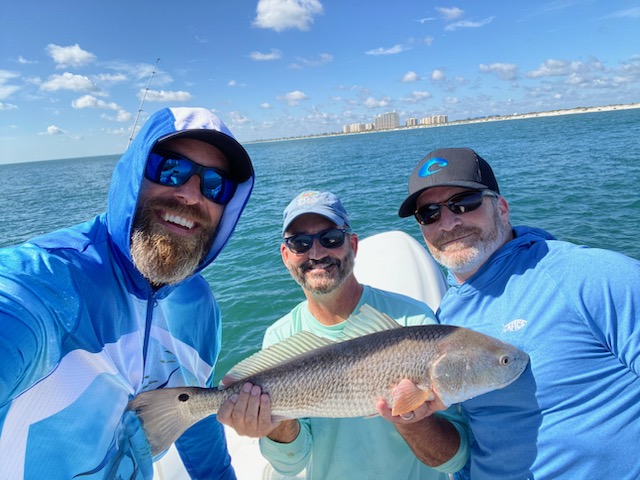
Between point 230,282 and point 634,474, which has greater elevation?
point 634,474

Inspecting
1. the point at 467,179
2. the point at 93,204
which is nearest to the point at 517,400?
the point at 467,179

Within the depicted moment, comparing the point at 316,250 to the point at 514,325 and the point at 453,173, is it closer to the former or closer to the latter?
the point at 453,173

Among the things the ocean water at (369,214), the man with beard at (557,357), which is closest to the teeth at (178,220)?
the man with beard at (557,357)

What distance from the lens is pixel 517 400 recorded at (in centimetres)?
249

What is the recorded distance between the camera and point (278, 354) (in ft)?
9.15

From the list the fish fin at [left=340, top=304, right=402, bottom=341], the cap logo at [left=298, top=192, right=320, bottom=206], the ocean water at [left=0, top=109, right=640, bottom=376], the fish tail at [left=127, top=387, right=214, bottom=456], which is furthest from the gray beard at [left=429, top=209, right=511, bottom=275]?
the ocean water at [left=0, top=109, right=640, bottom=376]

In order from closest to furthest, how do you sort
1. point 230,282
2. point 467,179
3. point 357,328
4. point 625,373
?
point 625,373 < point 357,328 < point 467,179 < point 230,282

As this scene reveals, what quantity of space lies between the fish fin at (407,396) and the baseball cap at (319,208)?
1.59m

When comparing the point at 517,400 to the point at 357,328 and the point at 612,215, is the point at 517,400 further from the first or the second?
the point at 612,215

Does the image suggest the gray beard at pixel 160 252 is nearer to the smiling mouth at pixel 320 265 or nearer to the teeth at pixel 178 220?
the teeth at pixel 178 220

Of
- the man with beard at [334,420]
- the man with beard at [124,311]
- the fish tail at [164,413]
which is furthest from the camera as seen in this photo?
the man with beard at [334,420]

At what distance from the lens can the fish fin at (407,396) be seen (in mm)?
2406

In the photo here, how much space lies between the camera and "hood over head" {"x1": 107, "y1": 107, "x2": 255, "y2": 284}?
229 centimetres

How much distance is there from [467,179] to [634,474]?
211cm
